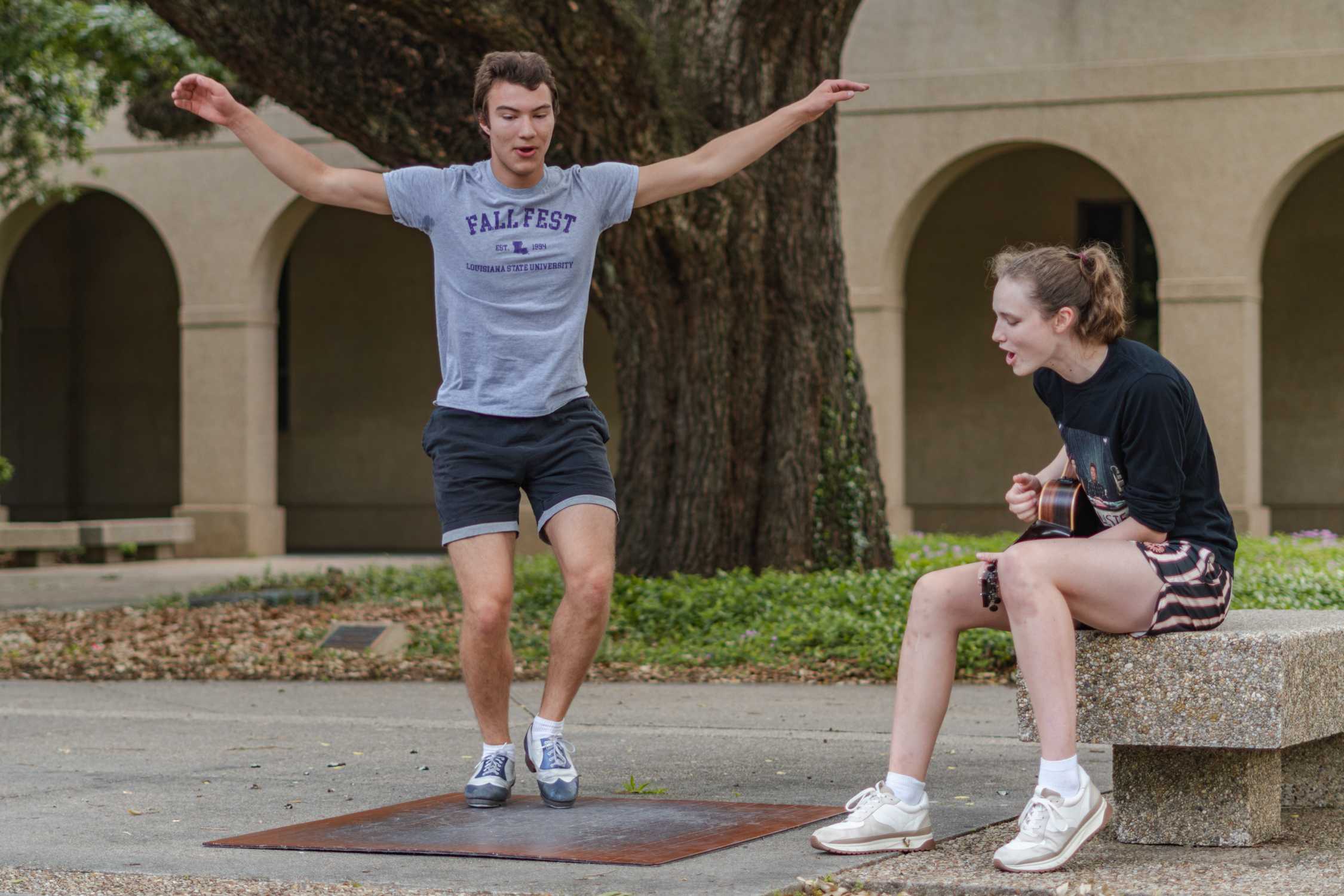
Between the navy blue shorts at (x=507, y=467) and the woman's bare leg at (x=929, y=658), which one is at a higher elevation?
the navy blue shorts at (x=507, y=467)

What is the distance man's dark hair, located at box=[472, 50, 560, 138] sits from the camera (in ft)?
15.2

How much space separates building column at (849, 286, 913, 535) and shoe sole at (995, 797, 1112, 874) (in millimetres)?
13282

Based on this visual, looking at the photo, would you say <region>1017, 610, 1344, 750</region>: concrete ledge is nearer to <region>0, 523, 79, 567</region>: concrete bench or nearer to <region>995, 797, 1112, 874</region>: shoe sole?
<region>995, 797, 1112, 874</region>: shoe sole

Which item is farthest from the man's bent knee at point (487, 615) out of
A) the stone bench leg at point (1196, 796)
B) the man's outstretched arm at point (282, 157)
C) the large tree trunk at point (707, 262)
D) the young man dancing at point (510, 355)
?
the large tree trunk at point (707, 262)

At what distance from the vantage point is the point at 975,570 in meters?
3.95

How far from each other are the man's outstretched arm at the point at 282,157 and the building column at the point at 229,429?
14843 mm

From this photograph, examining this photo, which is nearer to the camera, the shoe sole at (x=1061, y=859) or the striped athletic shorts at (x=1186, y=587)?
the shoe sole at (x=1061, y=859)

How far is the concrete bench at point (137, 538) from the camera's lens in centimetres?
1866

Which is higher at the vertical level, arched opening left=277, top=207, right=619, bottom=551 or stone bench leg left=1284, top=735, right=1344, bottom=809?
arched opening left=277, top=207, right=619, bottom=551

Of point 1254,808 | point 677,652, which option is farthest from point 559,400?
point 677,652

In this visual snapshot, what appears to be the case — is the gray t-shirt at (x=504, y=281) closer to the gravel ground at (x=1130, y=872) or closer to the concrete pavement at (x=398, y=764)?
the concrete pavement at (x=398, y=764)

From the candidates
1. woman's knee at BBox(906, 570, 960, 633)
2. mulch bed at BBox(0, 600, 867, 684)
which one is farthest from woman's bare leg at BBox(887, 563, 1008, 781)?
mulch bed at BBox(0, 600, 867, 684)

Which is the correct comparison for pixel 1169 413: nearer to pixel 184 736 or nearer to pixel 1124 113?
pixel 184 736

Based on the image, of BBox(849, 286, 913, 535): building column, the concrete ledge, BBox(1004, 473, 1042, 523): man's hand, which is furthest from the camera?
BBox(849, 286, 913, 535): building column
